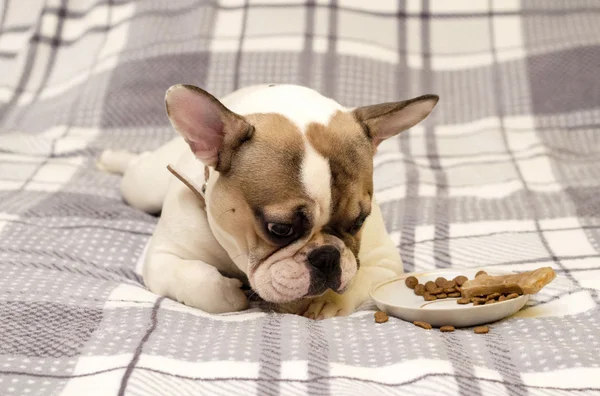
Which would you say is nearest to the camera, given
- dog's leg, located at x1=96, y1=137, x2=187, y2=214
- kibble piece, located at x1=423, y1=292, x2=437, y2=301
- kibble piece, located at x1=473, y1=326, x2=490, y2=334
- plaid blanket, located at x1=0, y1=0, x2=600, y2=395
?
plaid blanket, located at x1=0, y1=0, x2=600, y2=395

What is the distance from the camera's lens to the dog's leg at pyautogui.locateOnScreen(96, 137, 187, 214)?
2.19m

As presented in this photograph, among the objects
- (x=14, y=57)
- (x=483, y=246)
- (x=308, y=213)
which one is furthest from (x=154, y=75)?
(x=308, y=213)

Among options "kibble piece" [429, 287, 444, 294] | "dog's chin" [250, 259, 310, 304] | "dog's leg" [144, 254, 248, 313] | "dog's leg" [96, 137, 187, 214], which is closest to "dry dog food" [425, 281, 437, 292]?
"kibble piece" [429, 287, 444, 294]

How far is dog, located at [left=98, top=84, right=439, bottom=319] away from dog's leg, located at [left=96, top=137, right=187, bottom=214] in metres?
0.40

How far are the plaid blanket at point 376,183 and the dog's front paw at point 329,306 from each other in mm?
36

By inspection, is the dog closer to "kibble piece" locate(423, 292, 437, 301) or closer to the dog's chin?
the dog's chin

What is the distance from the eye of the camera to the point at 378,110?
1.71m

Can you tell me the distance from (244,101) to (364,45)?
5.19ft

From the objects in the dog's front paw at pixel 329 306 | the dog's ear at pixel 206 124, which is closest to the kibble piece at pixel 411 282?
the dog's front paw at pixel 329 306

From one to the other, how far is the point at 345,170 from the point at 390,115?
9.2 inches

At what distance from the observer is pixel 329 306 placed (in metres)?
1.64

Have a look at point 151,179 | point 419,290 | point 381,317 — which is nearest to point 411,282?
point 419,290

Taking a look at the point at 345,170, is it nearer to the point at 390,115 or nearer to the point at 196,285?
the point at 390,115

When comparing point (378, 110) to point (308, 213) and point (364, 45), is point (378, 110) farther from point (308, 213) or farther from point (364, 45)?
point (364, 45)
